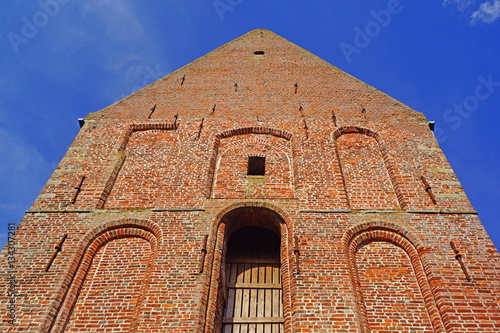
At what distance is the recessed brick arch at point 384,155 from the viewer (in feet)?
28.3

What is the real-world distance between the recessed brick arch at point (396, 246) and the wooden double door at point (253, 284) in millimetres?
1386

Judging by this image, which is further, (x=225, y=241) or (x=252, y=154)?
(x=252, y=154)

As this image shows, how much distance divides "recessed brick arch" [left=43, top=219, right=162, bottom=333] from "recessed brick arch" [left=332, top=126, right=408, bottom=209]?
13.7 ft

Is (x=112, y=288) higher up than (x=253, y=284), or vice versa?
(x=253, y=284)

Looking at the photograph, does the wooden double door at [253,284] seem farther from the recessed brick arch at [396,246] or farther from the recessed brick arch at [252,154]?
the recessed brick arch at [396,246]

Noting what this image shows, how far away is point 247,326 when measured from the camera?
7.14 m

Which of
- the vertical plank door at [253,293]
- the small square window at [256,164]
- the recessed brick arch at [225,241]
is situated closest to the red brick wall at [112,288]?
the recessed brick arch at [225,241]

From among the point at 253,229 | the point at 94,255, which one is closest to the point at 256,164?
the point at 253,229

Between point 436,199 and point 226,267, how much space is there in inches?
173

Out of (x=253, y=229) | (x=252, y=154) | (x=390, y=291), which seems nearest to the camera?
(x=390, y=291)

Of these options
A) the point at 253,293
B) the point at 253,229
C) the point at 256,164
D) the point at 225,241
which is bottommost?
the point at 253,293

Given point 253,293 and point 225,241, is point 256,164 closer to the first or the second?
point 225,241

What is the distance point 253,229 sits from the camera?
29.6 feet

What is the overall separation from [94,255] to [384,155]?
6590 millimetres
